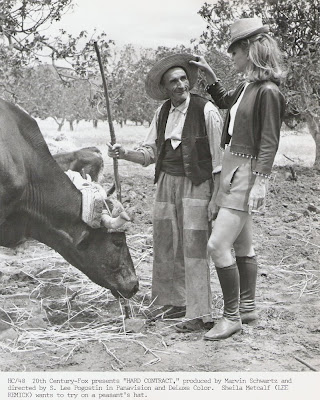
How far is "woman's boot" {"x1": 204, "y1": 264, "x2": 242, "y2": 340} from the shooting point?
4.00 m

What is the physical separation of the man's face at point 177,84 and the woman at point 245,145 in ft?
1.07

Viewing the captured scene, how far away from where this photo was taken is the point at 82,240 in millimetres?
4438

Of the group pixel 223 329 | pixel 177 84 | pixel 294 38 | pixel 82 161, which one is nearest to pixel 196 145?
pixel 177 84

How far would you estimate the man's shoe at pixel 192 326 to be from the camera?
4246 millimetres

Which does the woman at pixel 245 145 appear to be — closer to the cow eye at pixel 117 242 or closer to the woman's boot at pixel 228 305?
the woman's boot at pixel 228 305

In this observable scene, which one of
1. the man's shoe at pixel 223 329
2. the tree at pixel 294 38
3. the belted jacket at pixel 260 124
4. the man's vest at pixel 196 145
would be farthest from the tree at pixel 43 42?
the man's shoe at pixel 223 329

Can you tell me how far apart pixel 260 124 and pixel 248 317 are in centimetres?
132

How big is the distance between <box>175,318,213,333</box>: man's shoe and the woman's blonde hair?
1.60 metres

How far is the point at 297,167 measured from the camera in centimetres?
923

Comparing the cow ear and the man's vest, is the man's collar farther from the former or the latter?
the cow ear

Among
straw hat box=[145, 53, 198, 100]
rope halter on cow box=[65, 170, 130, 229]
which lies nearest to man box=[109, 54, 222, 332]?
straw hat box=[145, 53, 198, 100]

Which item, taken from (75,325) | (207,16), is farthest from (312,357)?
(207,16)

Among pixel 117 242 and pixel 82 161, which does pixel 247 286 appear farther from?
pixel 82 161

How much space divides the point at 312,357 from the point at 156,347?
0.94m
